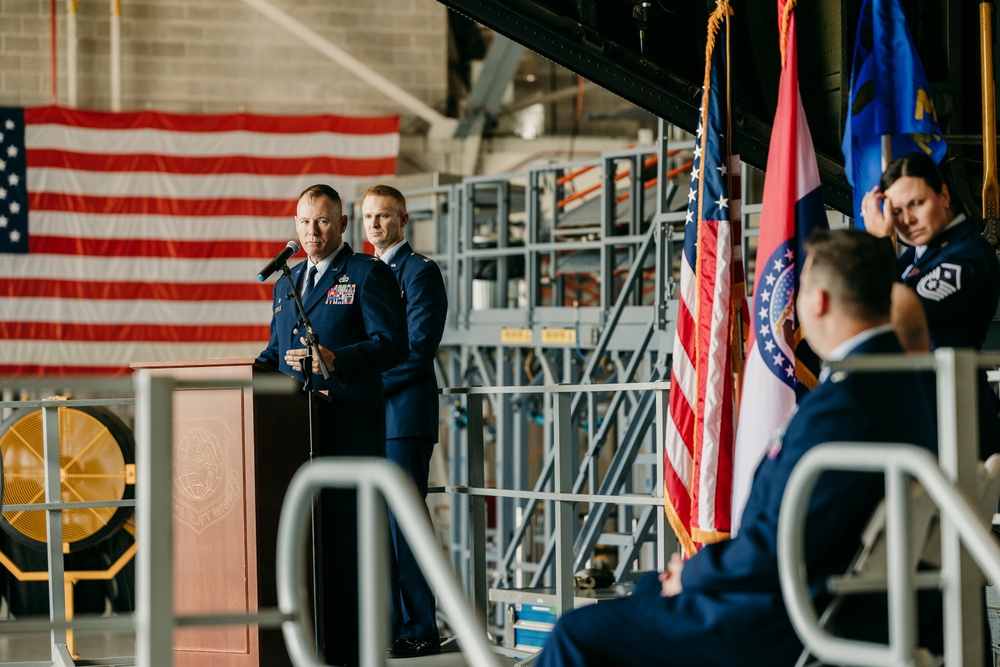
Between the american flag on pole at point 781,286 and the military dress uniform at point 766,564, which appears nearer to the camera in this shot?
the military dress uniform at point 766,564

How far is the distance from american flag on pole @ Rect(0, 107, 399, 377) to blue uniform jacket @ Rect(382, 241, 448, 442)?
909 centimetres

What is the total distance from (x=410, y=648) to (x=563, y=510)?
82 cm

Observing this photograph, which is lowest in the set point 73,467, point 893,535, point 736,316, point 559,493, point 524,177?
point 73,467

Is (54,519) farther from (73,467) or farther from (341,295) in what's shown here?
(73,467)

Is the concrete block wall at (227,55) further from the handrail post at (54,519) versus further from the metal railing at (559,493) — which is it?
the metal railing at (559,493)

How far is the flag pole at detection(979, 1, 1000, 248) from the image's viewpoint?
16.6 feet

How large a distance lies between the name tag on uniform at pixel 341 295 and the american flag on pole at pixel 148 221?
9.62m

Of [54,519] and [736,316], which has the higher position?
[736,316]

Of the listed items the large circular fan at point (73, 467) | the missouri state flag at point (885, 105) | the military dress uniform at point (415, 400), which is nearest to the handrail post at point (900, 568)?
the missouri state flag at point (885, 105)

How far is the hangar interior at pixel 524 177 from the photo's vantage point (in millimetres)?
5352

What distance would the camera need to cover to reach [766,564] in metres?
2.50

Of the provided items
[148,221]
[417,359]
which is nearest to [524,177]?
[148,221]

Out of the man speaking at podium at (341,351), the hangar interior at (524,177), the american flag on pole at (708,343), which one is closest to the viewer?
the american flag on pole at (708,343)

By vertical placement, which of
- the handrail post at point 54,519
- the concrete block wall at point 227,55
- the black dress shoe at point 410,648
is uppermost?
the concrete block wall at point 227,55
